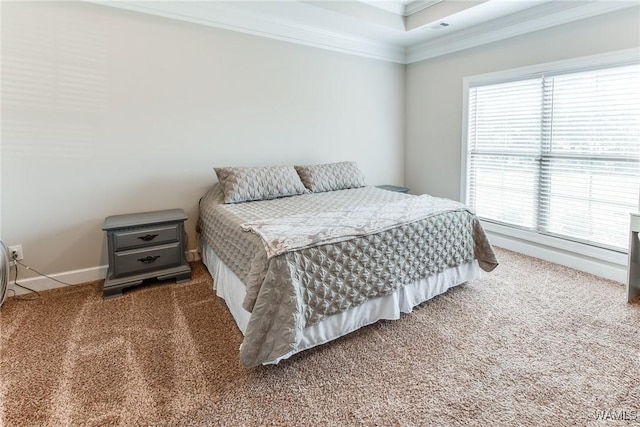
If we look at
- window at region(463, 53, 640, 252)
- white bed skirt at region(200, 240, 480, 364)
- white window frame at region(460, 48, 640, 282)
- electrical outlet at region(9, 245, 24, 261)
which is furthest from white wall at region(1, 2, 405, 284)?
window at region(463, 53, 640, 252)

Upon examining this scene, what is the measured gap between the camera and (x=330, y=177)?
3.55 metres

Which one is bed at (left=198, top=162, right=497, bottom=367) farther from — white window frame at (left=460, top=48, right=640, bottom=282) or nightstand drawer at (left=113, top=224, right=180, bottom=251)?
white window frame at (left=460, top=48, right=640, bottom=282)

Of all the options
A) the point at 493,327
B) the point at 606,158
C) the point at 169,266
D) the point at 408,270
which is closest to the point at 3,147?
the point at 169,266

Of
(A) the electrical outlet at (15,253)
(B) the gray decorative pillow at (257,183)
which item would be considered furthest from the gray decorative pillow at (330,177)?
(A) the electrical outlet at (15,253)

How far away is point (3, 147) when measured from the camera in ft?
8.07

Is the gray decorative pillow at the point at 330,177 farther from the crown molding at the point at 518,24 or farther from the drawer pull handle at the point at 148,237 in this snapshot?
the crown molding at the point at 518,24

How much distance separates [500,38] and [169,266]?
12.8 feet

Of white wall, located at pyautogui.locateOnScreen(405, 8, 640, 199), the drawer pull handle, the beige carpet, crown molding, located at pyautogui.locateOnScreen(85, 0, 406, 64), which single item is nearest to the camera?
the beige carpet

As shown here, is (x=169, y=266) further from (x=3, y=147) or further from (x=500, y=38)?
(x=500, y=38)

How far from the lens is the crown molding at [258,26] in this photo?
292 cm

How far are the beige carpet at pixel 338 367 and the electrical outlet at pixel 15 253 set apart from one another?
0.32 m

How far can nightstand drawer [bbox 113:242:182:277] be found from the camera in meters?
2.60

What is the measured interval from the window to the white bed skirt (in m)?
1.24

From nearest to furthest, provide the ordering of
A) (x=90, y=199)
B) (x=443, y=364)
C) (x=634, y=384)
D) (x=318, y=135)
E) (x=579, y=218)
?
(x=634, y=384) < (x=443, y=364) < (x=90, y=199) < (x=579, y=218) < (x=318, y=135)
